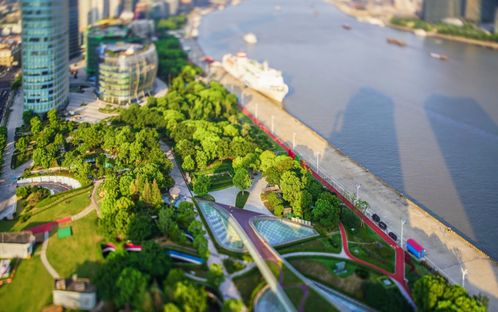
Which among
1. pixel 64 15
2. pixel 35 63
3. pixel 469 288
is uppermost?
pixel 64 15

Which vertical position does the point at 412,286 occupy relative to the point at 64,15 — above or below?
below

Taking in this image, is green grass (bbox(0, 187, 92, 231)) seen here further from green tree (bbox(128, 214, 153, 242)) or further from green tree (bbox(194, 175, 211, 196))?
green tree (bbox(194, 175, 211, 196))

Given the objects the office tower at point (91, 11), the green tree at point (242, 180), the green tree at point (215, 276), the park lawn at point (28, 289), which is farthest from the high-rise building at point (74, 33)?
the green tree at point (215, 276)

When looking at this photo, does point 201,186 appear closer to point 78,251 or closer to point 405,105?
point 78,251

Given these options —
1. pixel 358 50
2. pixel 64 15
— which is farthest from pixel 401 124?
pixel 358 50

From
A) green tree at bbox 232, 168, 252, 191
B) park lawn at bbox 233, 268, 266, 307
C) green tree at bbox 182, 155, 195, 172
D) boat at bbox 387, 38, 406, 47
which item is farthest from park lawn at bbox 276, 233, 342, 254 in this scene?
boat at bbox 387, 38, 406, 47

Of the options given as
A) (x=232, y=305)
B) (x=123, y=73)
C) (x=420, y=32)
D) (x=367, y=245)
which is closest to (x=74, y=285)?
(x=232, y=305)

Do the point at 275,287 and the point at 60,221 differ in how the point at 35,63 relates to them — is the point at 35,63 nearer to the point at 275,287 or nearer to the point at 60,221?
the point at 60,221

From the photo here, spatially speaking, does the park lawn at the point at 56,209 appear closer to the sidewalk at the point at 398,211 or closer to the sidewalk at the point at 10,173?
the sidewalk at the point at 10,173
